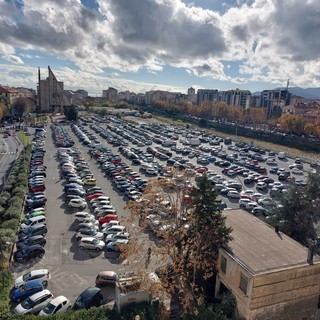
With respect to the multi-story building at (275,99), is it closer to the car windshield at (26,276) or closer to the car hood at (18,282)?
the car windshield at (26,276)

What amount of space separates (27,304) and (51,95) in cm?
10730

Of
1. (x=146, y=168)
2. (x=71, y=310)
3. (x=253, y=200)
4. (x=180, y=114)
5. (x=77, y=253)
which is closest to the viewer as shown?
(x=71, y=310)

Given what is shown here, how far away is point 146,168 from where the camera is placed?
45.9 meters

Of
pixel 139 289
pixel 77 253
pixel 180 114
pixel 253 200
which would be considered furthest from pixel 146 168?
pixel 180 114

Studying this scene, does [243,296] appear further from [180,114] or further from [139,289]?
[180,114]

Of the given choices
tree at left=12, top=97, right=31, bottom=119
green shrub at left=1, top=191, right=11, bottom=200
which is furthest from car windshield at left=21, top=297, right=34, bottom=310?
tree at left=12, top=97, right=31, bottom=119

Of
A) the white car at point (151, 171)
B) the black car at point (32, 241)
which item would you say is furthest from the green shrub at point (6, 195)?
the white car at point (151, 171)

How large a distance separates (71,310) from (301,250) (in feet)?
44.4

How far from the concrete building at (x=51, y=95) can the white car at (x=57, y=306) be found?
346 ft

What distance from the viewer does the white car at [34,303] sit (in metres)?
17.1

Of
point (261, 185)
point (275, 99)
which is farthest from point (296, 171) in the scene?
point (275, 99)

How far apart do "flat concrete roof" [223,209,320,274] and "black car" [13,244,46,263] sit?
1396 centimetres

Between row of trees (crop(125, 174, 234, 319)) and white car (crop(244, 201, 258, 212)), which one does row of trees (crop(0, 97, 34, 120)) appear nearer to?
white car (crop(244, 201, 258, 212))

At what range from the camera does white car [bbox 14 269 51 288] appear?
1905 centimetres
